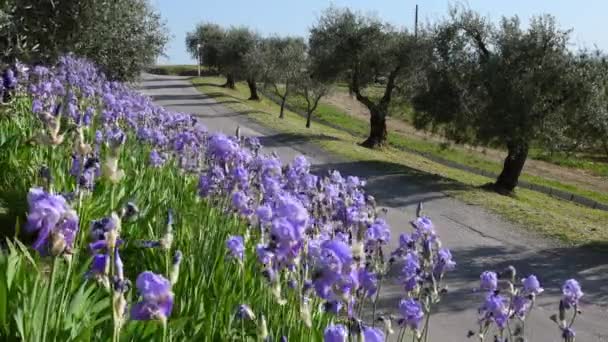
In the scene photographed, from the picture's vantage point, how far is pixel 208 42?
58.0m

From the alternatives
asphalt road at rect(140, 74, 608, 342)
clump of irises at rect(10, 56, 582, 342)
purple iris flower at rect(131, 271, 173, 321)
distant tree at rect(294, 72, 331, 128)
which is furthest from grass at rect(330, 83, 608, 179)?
purple iris flower at rect(131, 271, 173, 321)

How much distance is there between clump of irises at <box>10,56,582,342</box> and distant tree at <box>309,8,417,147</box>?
55.8 feet

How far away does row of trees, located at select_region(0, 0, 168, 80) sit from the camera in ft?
38.5

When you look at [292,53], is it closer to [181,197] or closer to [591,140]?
[591,140]

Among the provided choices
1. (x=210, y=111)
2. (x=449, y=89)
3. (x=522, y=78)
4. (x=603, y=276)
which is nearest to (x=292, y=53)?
(x=210, y=111)

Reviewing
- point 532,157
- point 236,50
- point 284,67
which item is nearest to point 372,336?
point 532,157

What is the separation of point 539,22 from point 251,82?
32.7m

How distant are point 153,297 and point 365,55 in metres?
22.2

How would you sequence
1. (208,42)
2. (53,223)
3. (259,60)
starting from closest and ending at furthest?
(53,223) → (259,60) → (208,42)

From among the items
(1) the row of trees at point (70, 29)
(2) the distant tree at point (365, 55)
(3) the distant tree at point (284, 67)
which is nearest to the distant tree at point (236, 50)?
(3) the distant tree at point (284, 67)

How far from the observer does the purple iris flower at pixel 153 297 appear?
1.94 m

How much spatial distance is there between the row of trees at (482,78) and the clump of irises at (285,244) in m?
10.4

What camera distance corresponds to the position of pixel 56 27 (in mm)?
13164

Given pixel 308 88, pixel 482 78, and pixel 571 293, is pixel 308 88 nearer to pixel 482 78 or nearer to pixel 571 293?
pixel 482 78
